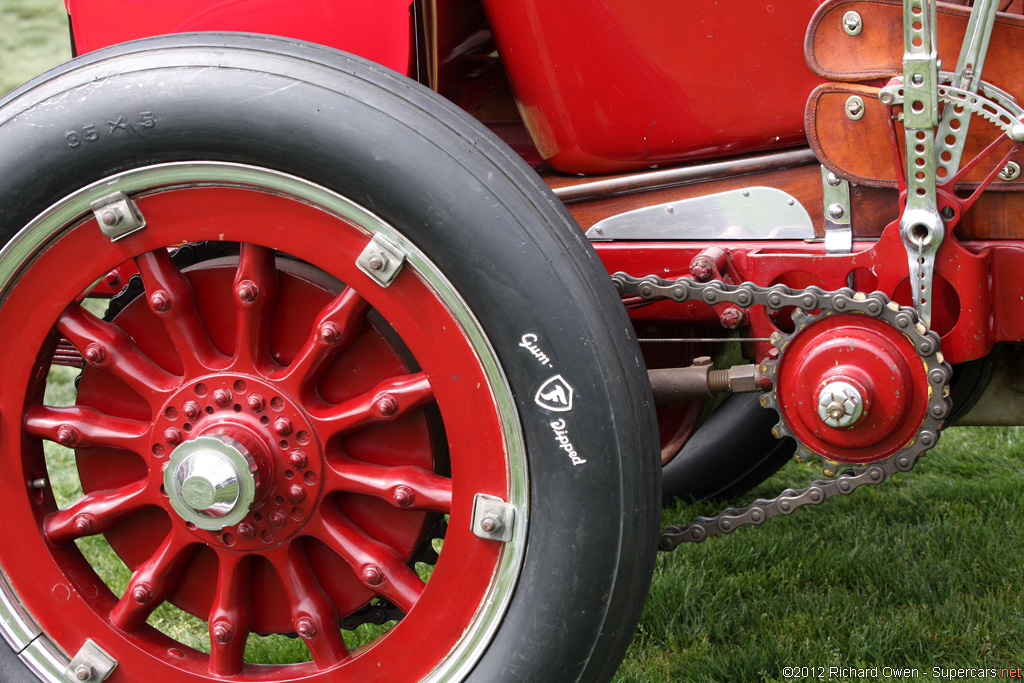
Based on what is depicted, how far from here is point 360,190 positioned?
1.43m

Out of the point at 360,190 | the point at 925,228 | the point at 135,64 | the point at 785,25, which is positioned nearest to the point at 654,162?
the point at 785,25

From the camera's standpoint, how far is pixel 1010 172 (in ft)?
4.97

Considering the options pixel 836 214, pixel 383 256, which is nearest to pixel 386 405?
pixel 383 256

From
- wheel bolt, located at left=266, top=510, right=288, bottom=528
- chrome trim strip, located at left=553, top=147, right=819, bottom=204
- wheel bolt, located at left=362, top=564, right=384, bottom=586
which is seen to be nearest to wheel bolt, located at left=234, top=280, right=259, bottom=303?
wheel bolt, located at left=266, top=510, right=288, bottom=528

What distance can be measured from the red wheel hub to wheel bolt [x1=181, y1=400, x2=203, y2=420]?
0.96 meters

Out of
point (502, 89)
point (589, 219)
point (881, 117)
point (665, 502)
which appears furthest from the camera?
point (665, 502)

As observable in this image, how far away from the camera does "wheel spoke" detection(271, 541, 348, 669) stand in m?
1.59

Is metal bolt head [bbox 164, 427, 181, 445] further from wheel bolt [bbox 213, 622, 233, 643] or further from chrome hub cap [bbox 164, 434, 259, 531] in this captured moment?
wheel bolt [bbox 213, 622, 233, 643]

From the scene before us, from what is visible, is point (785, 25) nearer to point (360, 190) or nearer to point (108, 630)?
point (360, 190)

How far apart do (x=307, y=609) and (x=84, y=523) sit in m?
0.42

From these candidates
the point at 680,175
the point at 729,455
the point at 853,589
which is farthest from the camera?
the point at 729,455

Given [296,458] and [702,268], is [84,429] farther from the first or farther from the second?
[702,268]

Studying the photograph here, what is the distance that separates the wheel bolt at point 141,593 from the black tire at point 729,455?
4.45 feet

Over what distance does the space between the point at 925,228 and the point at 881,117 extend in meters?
0.20
